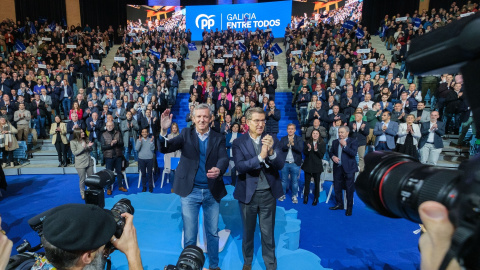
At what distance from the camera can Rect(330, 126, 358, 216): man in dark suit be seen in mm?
5062

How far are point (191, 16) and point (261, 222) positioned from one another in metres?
18.8

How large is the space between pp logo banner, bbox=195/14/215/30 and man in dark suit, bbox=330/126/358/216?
16.1m

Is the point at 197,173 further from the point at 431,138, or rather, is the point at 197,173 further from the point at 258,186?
the point at 431,138

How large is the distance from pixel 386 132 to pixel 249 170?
4.85 metres

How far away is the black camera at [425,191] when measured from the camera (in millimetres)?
669

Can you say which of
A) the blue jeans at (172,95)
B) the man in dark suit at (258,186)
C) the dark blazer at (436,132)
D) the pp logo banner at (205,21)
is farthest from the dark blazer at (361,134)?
the pp logo banner at (205,21)

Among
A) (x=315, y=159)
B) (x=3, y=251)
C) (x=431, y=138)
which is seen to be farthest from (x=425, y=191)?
(x=431, y=138)

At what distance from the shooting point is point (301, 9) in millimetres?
17891

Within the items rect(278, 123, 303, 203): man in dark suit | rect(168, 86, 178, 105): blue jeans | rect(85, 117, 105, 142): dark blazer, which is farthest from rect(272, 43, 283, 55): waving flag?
rect(85, 117, 105, 142): dark blazer

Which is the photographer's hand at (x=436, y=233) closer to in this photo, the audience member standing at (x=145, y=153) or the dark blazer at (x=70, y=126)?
the audience member standing at (x=145, y=153)

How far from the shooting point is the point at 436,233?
0.79m

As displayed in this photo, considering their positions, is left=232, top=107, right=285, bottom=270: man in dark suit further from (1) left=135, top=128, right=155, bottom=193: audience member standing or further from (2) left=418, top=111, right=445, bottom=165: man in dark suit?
(2) left=418, top=111, right=445, bottom=165: man in dark suit

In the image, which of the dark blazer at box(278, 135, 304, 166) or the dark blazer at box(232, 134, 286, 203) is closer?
the dark blazer at box(232, 134, 286, 203)

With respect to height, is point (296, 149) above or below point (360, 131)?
below
